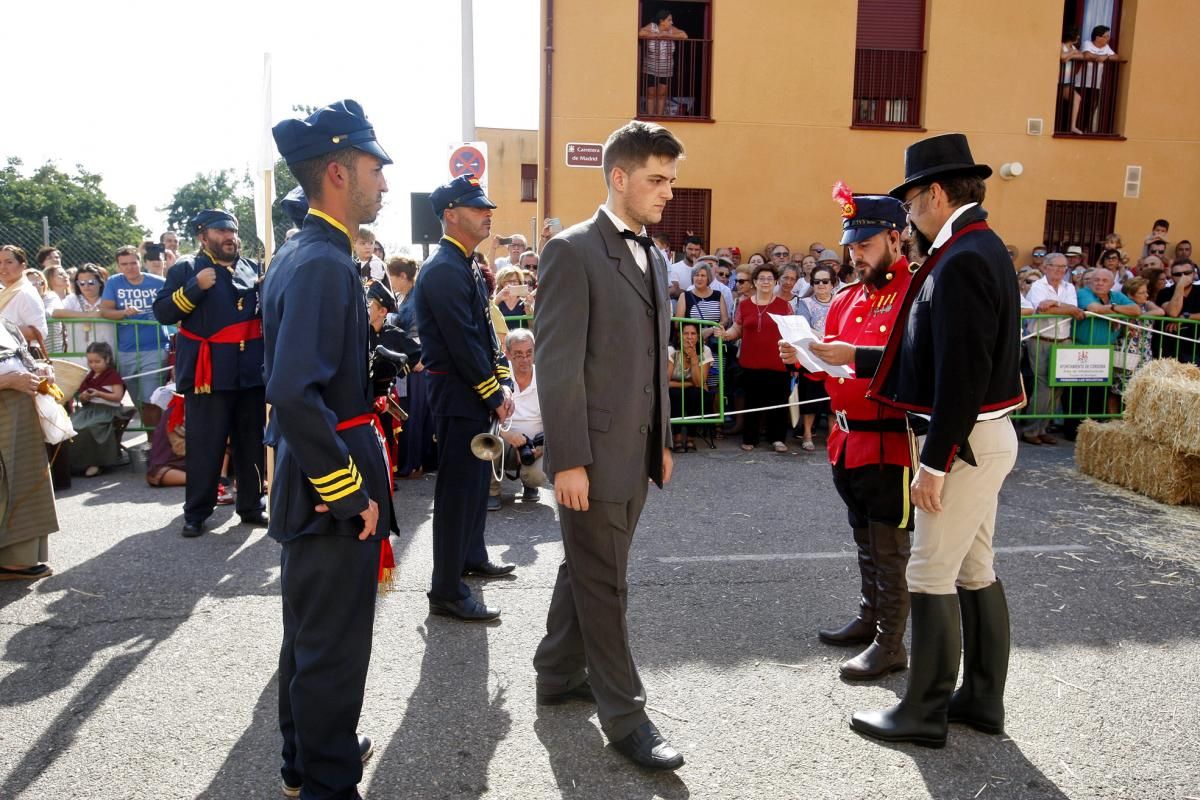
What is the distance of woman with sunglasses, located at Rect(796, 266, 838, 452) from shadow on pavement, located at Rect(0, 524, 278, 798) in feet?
18.7

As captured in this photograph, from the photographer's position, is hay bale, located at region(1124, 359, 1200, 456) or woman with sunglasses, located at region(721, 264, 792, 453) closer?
hay bale, located at region(1124, 359, 1200, 456)

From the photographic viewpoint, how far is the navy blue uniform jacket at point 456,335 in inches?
185

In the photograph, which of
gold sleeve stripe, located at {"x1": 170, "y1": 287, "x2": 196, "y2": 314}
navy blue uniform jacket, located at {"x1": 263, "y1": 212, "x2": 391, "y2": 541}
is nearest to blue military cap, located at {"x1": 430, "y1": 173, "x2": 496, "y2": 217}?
navy blue uniform jacket, located at {"x1": 263, "y1": 212, "x2": 391, "y2": 541}

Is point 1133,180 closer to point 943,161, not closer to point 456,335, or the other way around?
point 943,161

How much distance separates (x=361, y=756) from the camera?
10.6 feet

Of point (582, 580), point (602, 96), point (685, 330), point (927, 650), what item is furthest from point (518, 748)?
point (602, 96)

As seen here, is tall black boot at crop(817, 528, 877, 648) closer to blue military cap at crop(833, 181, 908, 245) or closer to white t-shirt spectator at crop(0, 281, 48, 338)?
blue military cap at crop(833, 181, 908, 245)

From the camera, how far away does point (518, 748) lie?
3.50 metres

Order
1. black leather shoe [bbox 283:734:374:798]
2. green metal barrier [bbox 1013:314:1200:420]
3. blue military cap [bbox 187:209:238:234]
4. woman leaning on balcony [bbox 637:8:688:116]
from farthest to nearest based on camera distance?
1. woman leaning on balcony [bbox 637:8:688:116]
2. green metal barrier [bbox 1013:314:1200:420]
3. blue military cap [bbox 187:209:238:234]
4. black leather shoe [bbox 283:734:374:798]

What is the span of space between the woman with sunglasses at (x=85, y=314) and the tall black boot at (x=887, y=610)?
27.1ft

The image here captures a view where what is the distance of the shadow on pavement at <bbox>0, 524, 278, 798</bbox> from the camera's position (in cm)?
380

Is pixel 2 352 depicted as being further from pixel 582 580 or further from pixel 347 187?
pixel 582 580

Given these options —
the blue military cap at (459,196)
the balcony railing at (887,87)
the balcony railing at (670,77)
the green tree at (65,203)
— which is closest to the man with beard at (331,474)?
the blue military cap at (459,196)

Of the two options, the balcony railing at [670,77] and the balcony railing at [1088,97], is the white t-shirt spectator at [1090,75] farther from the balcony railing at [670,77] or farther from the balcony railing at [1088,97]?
the balcony railing at [670,77]
